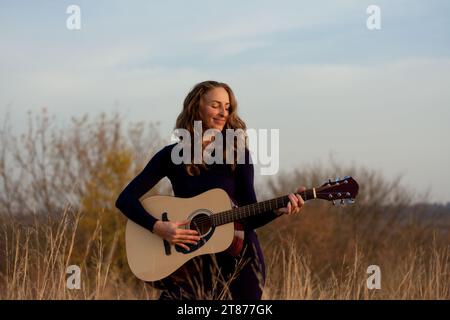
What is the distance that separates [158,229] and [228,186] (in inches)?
19.6

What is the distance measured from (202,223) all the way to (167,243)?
9.7 inches

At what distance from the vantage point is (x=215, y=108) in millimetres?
4305

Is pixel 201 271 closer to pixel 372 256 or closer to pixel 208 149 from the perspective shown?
pixel 208 149

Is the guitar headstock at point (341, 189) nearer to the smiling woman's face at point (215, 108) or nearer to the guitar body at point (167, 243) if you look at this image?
the guitar body at point (167, 243)

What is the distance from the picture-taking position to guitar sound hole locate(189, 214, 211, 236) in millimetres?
4309

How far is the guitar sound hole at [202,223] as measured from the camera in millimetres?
4309

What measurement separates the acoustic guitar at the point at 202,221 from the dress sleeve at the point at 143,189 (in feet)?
0.35

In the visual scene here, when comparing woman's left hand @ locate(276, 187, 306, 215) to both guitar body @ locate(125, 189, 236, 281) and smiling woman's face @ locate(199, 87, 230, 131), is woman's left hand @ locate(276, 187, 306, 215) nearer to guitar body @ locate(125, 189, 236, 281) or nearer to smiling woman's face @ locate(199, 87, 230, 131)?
guitar body @ locate(125, 189, 236, 281)

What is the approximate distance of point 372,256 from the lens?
2405 cm

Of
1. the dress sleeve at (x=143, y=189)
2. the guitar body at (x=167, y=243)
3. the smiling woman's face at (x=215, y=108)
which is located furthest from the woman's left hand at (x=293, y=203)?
the dress sleeve at (x=143, y=189)

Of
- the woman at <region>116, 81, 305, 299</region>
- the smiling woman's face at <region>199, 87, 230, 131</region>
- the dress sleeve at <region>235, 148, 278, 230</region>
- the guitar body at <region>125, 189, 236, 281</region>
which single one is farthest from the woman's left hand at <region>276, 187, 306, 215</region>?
the smiling woman's face at <region>199, 87, 230, 131</region>

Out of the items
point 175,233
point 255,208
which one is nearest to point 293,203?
point 255,208
